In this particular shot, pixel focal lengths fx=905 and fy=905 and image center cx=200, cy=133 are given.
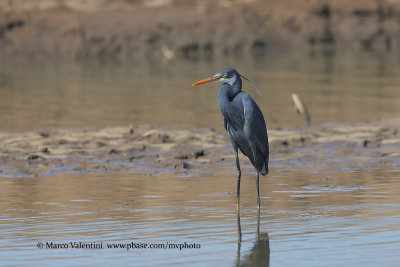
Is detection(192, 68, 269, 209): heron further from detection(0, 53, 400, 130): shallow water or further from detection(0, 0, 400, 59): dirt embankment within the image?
detection(0, 0, 400, 59): dirt embankment

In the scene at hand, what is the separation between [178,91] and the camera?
22031 mm

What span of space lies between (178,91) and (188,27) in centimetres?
1530

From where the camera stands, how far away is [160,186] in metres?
9.61

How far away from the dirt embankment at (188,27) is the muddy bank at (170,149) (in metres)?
22.3

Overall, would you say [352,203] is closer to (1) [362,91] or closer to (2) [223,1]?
(1) [362,91]

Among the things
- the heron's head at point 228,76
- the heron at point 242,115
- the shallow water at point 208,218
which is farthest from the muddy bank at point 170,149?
the heron's head at point 228,76

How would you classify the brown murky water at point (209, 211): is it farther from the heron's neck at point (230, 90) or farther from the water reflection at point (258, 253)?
the heron's neck at point (230, 90)

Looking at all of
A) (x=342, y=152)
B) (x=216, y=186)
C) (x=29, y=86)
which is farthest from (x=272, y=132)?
(x=29, y=86)

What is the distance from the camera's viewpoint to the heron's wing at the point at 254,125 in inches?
330

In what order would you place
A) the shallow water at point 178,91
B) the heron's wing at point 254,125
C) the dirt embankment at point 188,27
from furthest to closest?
the dirt embankment at point 188,27, the shallow water at point 178,91, the heron's wing at point 254,125

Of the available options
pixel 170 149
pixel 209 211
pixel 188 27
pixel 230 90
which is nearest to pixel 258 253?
pixel 209 211

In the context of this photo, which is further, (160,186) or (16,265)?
(160,186)

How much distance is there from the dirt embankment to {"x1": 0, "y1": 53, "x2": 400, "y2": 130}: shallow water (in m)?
3.12

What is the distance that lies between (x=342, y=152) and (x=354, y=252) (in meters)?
5.44
